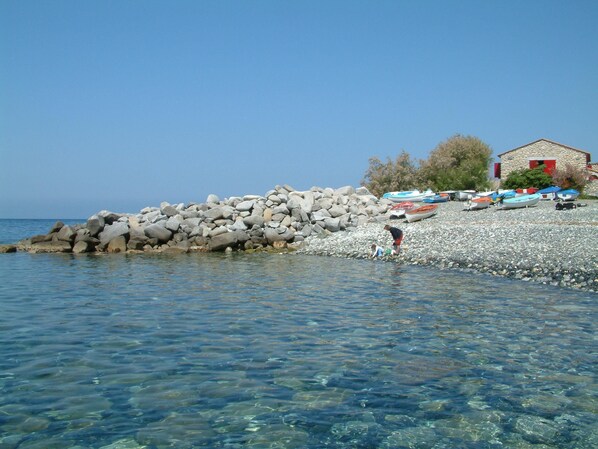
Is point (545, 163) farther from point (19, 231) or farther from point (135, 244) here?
point (19, 231)

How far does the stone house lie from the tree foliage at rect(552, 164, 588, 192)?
5.07 m

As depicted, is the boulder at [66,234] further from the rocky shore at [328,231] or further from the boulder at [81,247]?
the boulder at [81,247]

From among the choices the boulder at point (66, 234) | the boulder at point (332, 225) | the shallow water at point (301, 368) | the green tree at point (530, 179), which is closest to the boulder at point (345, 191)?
the boulder at point (332, 225)

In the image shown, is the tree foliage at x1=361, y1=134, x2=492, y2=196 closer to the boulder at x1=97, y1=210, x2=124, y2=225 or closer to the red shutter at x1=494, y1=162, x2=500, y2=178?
the red shutter at x1=494, y1=162, x2=500, y2=178

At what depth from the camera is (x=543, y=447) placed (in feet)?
19.0

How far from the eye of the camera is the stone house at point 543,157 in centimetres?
5725

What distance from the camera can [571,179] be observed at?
164ft

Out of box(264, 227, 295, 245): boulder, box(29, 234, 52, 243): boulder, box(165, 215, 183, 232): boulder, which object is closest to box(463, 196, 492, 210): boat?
box(264, 227, 295, 245): boulder

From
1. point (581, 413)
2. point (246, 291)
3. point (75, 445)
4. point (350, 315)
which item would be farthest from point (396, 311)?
point (75, 445)

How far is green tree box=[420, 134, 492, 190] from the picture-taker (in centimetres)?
5956

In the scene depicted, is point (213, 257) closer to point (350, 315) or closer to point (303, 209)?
point (303, 209)

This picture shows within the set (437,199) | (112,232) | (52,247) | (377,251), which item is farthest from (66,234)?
(437,199)

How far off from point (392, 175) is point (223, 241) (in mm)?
34339

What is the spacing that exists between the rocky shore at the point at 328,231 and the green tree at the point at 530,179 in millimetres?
13527
